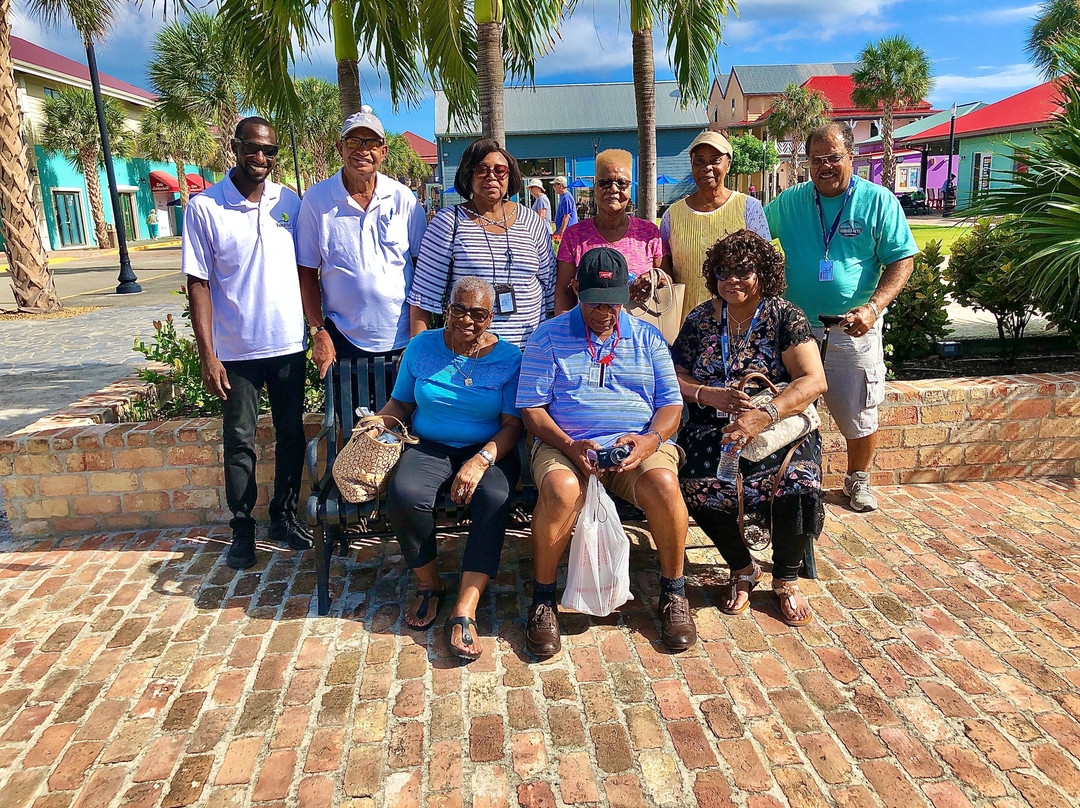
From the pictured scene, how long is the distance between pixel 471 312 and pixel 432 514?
0.86 metres

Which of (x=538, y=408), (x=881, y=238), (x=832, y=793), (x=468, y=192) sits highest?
(x=468, y=192)

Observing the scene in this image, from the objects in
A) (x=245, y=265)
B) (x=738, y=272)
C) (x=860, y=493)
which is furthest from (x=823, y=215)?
(x=245, y=265)

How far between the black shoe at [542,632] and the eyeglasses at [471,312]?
3.93 ft

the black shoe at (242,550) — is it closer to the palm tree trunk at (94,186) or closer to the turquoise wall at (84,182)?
the turquoise wall at (84,182)

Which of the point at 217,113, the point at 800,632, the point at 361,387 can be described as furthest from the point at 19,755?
the point at 217,113

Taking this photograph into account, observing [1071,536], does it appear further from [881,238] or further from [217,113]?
[217,113]

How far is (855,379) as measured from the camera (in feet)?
13.6

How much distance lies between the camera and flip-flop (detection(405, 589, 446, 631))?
326 cm

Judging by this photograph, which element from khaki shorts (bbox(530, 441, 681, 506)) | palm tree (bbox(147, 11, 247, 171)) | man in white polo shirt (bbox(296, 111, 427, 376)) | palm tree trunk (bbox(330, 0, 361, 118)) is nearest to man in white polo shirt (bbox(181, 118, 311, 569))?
man in white polo shirt (bbox(296, 111, 427, 376))

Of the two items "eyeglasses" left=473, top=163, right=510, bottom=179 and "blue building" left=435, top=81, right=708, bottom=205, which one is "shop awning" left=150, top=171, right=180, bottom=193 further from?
"eyeglasses" left=473, top=163, right=510, bottom=179

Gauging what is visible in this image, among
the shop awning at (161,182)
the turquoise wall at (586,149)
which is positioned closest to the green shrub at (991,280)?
the turquoise wall at (586,149)

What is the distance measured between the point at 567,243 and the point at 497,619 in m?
1.79

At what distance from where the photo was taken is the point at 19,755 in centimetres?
254

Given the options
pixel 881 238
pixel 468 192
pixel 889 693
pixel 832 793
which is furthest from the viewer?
pixel 881 238
